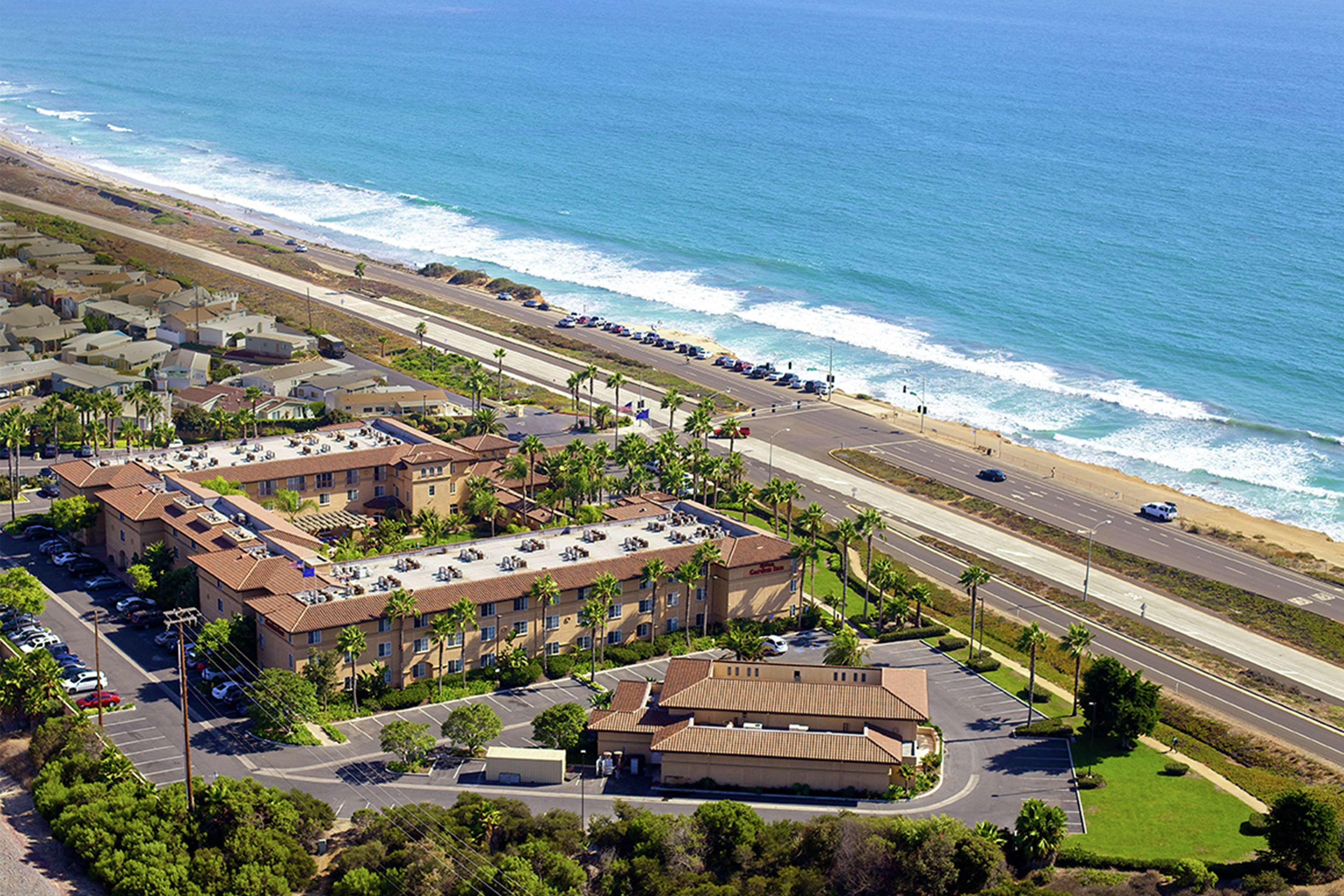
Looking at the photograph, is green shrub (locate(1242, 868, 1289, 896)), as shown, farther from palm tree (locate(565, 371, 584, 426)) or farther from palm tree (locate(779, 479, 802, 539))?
palm tree (locate(565, 371, 584, 426))

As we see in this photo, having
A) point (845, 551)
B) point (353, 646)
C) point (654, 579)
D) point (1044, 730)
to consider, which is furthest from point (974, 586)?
point (353, 646)

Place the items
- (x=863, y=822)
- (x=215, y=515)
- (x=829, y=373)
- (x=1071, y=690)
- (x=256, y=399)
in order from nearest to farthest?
(x=863, y=822)
(x=1071, y=690)
(x=215, y=515)
(x=256, y=399)
(x=829, y=373)

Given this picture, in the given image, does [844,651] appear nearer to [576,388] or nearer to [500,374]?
[576,388]

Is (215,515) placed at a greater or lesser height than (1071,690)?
greater

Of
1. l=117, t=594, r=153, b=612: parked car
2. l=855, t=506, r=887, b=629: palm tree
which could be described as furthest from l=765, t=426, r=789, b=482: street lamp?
l=117, t=594, r=153, b=612: parked car

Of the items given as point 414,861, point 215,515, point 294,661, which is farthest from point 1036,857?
point 215,515

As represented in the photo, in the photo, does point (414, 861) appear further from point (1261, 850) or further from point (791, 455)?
point (791, 455)

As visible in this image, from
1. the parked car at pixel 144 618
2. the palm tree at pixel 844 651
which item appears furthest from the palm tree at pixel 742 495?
the parked car at pixel 144 618
